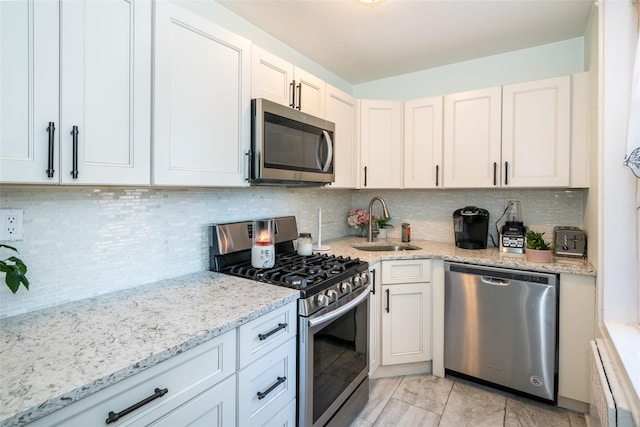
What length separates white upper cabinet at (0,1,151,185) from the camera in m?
0.93

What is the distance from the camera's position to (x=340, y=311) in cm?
166

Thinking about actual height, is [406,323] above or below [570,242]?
below

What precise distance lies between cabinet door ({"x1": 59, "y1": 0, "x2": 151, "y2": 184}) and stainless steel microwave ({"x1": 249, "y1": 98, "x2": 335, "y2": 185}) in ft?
1.73

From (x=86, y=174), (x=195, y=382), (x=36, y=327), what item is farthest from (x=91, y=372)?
(x=86, y=174)

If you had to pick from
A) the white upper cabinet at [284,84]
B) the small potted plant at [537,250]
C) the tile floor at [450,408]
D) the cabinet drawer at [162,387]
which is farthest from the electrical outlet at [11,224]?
the small potted plant at [537,250]

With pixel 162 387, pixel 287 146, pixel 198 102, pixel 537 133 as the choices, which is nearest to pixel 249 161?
pixel 287 146

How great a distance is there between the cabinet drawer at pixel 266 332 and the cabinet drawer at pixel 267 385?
32 mm

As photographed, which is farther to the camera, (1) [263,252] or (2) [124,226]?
(1) [263,252]

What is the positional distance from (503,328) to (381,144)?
1641mm

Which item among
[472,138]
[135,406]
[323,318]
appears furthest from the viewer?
[472,138]

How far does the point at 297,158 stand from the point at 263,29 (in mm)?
1032

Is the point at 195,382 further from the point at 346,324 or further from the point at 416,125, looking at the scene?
the point at 416,125

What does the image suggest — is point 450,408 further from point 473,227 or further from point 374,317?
point 473,227

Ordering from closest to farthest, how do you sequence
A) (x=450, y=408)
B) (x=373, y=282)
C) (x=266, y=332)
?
1. (x=266, y=332)
2. (x=450, y=408)
3. (x=373, y=282)
